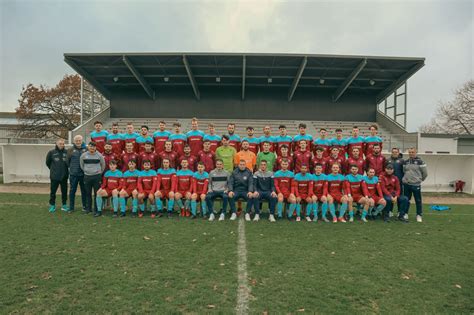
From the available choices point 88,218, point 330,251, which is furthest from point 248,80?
point 330,251

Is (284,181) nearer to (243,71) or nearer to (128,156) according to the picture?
(128,156)

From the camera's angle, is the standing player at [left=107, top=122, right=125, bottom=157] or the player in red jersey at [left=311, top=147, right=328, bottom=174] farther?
the standing player at [left=107, top=122, right=125, bottom=157]

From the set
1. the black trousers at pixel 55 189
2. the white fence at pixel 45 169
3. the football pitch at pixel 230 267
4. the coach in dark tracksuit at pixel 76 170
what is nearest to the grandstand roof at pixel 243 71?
the white fence at pixel 45 169

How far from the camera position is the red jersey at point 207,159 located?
7460 mm

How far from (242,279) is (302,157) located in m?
4.53

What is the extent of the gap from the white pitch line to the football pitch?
0.05 feet

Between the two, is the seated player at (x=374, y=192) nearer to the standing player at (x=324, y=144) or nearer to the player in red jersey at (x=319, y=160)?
the player in red jersey at (x=319, y=160)

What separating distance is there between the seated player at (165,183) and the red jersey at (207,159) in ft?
2.67

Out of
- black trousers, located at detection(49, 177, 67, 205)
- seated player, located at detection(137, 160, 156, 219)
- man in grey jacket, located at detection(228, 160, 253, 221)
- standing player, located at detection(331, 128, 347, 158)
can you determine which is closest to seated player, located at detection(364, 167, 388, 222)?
standing player, located at detection(331, 128, 347, 158)

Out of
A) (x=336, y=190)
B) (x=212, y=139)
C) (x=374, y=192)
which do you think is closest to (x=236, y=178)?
(x=212, y=139)

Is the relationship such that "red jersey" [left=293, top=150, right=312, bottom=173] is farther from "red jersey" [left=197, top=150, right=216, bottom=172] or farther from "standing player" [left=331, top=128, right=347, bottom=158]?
"red jersey" [left=197, top=150, right=216, bottom=172]

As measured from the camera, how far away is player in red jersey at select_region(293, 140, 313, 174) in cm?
736

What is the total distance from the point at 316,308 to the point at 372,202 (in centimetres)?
476

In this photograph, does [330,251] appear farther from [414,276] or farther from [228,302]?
[228,302]
